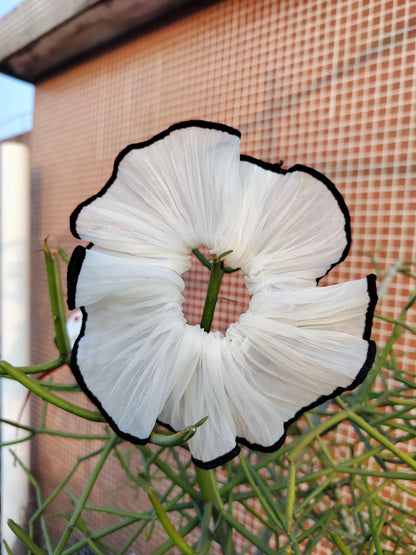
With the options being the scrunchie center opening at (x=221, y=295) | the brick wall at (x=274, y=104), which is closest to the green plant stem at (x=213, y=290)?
the brick wall at (x=274, y=104)

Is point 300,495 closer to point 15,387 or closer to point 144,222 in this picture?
point 144,222

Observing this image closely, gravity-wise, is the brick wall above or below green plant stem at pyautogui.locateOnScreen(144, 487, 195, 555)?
above

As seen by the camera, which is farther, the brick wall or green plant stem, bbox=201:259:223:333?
the brick wall

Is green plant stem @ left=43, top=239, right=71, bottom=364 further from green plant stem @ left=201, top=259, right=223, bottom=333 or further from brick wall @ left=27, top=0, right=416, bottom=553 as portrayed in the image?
brick wall @ left=27, top=0, right=416, bottom=553

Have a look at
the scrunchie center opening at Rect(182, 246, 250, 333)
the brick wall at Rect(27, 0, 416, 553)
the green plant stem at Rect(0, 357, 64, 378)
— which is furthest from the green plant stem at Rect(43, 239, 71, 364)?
the scrunchie center opening at Rect(182, 246, 250, 333)

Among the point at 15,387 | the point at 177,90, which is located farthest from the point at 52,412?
the point at 177,90

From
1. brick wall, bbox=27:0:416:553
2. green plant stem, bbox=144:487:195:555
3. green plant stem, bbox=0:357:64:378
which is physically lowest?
green plant stem, bbox=144:487:195:555

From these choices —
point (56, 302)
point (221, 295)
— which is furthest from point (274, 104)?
point (56, 302)

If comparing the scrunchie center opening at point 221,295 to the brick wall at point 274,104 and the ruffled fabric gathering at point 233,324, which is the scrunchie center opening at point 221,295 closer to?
the brick wall at point 274,104
